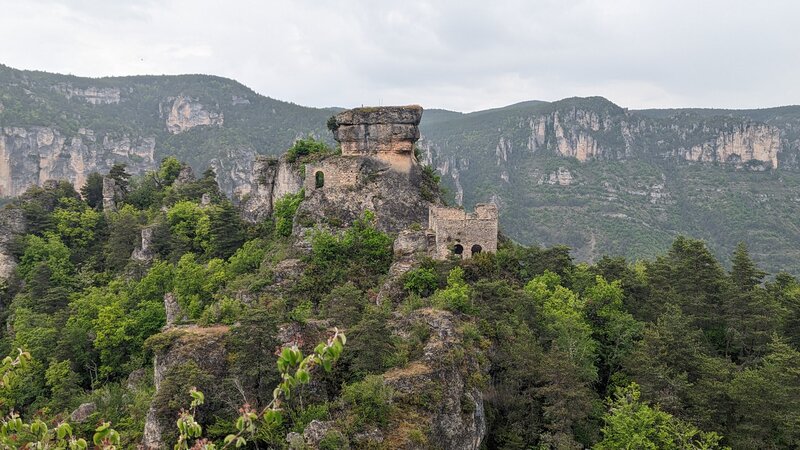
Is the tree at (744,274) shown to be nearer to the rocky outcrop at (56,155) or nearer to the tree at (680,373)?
the tree at (680,373)

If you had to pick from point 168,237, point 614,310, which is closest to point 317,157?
point 168,237

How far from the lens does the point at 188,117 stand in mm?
171125

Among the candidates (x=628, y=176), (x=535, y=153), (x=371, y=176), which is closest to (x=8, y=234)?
(x=371, y=176)

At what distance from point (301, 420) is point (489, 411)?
757 centimetres

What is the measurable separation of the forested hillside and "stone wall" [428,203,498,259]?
150 centimetres

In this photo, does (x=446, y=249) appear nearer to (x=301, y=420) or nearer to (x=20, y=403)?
(x=301, y=420)

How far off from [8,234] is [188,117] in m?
138

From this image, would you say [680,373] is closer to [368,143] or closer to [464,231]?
[464,231]

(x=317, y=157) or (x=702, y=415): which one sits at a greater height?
(x=317, y=157)

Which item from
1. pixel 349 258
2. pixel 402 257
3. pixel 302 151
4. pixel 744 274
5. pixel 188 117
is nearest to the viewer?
pixel 402 257

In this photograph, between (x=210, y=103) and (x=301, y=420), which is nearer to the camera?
(x=301, y=420)

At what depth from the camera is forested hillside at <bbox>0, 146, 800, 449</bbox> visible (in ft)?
61.9

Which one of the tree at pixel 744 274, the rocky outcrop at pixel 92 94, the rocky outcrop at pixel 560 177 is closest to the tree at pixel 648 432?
the tree at pixel 744 274

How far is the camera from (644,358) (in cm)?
2333
